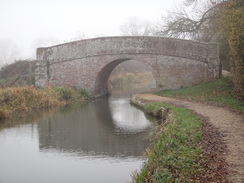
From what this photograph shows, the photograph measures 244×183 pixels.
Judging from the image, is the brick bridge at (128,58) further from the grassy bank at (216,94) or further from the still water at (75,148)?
the still water at (75,148)

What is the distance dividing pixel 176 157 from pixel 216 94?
7560 mm

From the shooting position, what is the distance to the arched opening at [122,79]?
17081mm

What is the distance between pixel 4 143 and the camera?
24.7ft

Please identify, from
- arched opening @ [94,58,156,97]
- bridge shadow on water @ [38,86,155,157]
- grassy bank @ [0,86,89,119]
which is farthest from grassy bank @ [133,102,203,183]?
arched opening @ [94,58,156,97]

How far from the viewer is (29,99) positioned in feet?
42.1

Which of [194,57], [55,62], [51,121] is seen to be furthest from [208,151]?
[55,62]

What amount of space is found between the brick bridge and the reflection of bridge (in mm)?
4771

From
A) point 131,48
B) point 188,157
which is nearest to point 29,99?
point 131,48

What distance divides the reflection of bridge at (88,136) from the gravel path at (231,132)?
1.81 meters

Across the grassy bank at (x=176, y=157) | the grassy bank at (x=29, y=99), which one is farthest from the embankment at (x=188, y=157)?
the grassy bank at (x=29, y=99)

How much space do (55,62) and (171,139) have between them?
12446 mm

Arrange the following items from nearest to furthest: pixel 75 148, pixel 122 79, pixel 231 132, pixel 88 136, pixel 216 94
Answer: pixel 231 132 < pixel 75 148 < pixel 88 136 < pixel 216 94 < pixel 122 79

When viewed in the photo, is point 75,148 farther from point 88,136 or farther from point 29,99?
point 29,99

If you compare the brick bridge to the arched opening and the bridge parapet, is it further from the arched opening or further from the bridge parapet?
the arched opening
